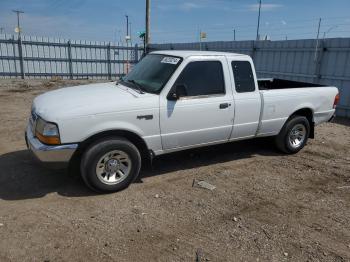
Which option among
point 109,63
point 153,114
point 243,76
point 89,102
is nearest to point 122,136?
point 153,114

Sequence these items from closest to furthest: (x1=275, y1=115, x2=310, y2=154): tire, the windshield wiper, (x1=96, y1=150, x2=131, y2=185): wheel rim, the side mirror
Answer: (x1=96, y1=150, x2=131, y2=185): wheel rim, the side mirror, the windshield wiper, (x1=275, y1=115, x2=310, y2=154): tire

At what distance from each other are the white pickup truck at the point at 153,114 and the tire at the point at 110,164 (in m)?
0.01

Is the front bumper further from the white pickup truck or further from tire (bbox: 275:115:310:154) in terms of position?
tire (bbox: 275:115:310:154)

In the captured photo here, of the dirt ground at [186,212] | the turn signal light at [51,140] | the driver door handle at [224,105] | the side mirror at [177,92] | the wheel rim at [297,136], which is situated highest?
the side mirror at [177,92]

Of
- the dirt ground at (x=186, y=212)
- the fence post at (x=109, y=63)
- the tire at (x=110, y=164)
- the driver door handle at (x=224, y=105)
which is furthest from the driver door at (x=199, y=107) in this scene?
the fence post at (x=109, y=63)

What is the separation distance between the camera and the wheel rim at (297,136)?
21.7ft

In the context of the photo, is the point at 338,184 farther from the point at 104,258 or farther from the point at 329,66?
the point at 329,66

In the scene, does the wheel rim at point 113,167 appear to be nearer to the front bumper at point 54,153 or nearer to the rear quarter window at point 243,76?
the front bumper at point 54,153

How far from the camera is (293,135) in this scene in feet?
22.0

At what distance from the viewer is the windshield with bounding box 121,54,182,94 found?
4.98 meters

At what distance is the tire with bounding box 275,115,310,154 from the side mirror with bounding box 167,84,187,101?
2555mm

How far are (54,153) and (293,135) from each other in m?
4.62

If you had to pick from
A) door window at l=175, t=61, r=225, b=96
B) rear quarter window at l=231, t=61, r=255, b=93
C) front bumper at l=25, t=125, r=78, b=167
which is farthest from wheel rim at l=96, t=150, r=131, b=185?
rear quarter window at l=231, t=61, r=255, b=93

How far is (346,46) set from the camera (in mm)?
10477
